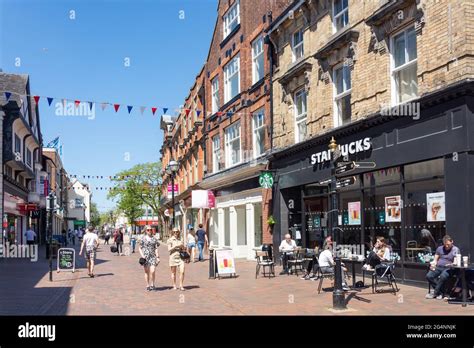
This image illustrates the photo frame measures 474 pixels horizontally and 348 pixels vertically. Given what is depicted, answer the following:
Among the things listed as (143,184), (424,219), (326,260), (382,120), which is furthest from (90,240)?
(143,184)

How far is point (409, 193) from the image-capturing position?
1454cm

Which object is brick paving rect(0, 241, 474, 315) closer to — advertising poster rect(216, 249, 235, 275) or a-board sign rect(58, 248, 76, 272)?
advertising poster rect(216, 249, 235, 275)

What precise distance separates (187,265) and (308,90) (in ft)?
30.9

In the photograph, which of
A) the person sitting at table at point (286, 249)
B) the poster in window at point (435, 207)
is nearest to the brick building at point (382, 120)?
the poster in window at point (435, 207)

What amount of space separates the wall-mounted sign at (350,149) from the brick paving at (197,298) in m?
4.06

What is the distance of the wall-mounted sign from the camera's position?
1594cm

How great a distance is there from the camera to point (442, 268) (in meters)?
12.0

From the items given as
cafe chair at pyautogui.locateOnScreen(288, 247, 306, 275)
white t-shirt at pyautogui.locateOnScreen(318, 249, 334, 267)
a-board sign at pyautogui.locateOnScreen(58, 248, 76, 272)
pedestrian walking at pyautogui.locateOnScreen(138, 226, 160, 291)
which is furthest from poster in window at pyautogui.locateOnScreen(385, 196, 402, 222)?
a-board sign at pyautogui.locateOnScreen(58, 248, 76, 272)

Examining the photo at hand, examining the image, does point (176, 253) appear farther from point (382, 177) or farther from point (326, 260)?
point (382, 177)

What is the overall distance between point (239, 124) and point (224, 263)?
1066 centimetres

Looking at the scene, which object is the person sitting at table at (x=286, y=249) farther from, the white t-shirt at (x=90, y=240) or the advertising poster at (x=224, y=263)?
the white t-shirt at (x=90, y=240)

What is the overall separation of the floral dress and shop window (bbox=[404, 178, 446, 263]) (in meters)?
6.81

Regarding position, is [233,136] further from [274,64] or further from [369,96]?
[369,96]

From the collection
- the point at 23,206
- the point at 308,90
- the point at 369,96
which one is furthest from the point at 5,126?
the point at 369,96
